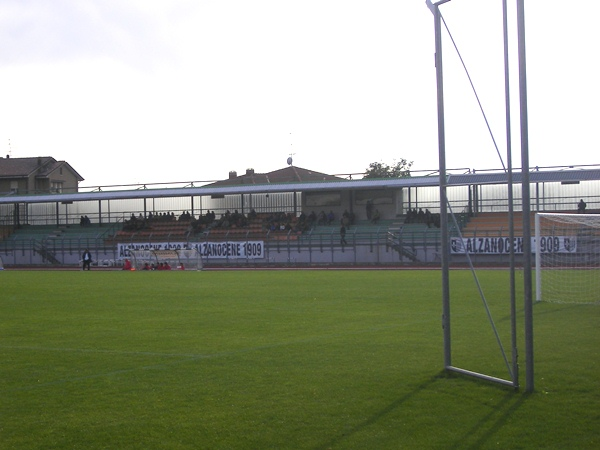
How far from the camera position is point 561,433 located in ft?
21.4

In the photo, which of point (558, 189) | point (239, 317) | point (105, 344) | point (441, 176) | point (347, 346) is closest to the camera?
point (441, 176)

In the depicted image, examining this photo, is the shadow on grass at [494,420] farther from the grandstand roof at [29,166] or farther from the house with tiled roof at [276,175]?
the grandstand roof at [29,166]

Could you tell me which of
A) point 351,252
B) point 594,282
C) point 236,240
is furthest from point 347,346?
point 236,240

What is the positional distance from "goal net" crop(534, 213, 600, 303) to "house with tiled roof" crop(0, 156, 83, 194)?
6002 cm

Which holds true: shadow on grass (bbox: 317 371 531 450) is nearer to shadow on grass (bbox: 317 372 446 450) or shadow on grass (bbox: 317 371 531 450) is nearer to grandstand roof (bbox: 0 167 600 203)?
shadow on grass (bbox: 317 372 446 450)

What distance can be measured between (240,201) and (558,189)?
25.4 meters

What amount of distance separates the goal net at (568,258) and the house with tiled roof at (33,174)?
60018mm

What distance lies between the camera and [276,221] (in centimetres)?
5778

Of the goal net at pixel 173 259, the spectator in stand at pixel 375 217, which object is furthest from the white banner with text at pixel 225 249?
the spectator in stand at pixel 375 217

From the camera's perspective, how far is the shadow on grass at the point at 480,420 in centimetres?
638

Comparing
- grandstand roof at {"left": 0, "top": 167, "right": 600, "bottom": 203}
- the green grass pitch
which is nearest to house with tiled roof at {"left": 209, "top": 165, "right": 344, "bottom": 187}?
grandstand roof at {"left": 0, "top": 167, "right": 600, "bottom": 203}

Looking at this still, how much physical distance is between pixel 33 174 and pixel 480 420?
259 ft

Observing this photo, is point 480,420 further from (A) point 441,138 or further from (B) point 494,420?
(A) point 441,138

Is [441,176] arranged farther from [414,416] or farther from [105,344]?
[105,344]
